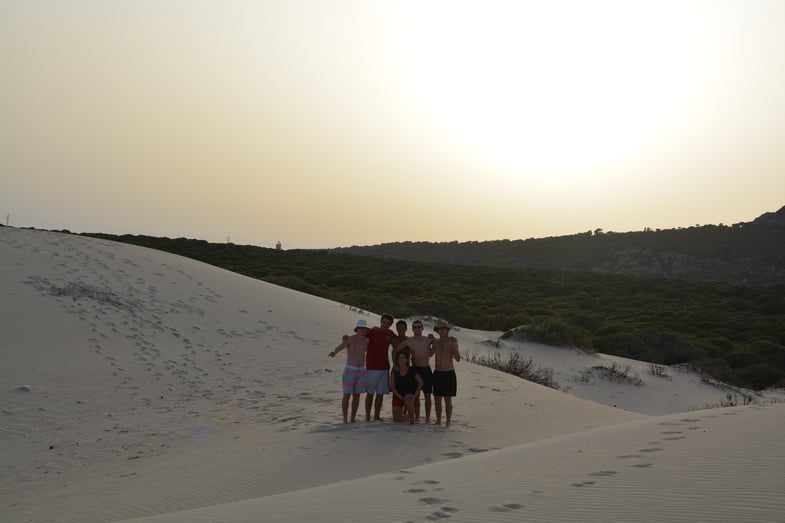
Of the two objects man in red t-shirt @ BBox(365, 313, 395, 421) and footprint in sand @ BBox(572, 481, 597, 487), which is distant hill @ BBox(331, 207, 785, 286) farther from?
footprint in sand @ BBox(572, 481, 597, 487)

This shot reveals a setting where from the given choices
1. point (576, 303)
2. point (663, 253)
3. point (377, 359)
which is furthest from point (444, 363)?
point (663, 253)

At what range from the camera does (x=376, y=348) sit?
29.6ft

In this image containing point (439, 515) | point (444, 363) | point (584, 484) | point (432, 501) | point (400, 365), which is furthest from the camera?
point (444, 363)

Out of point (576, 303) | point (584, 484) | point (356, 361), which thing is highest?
point (576, 303)

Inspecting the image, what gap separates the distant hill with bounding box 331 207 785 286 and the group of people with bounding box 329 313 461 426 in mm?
56826

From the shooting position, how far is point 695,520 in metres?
3.89

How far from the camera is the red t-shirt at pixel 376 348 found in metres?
8.98

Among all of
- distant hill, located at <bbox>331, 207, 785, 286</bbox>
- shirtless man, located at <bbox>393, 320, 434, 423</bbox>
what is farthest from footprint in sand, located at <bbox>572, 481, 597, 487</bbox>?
distant hill, located at <bbox>331, 207, 785, 286</bbox>

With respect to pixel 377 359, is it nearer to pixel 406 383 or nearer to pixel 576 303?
pixel 406 383

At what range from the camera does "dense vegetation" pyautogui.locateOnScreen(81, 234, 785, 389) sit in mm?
20984

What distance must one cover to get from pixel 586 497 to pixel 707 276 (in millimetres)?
63440

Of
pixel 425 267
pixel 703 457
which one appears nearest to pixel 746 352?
pixel 703 457

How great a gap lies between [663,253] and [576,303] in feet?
126

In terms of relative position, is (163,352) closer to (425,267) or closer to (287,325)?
(287,325)
